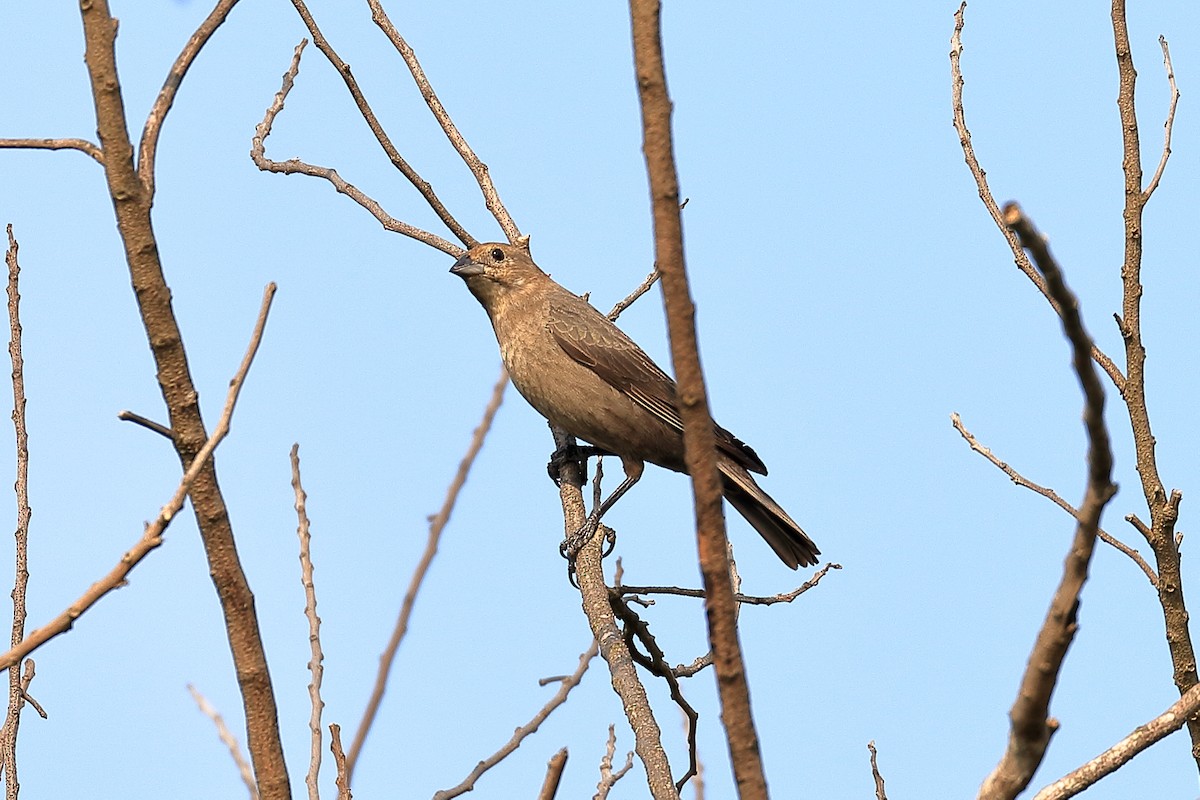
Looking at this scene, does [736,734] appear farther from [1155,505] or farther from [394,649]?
[1155,505]

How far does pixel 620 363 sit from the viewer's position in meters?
7.50

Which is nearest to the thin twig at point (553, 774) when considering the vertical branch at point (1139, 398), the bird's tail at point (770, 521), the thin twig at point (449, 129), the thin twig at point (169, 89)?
the thin twig at point (169, 89)

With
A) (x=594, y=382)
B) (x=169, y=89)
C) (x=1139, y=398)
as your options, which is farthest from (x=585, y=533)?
(x=169, y=89)

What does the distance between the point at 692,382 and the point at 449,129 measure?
180 inches

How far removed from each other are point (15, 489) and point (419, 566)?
2.14 m

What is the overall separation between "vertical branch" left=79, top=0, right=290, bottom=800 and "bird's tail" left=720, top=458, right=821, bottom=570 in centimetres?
498

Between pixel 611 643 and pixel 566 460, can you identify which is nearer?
pixel 611 643

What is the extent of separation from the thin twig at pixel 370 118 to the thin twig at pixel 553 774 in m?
4.31

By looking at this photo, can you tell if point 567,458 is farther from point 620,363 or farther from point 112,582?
point 112,582

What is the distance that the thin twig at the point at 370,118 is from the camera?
5.64 meters

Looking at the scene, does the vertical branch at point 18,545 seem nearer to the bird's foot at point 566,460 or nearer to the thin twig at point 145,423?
the thin twig at point 145,423

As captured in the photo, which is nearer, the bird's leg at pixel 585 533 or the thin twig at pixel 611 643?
the thin twig at pixel 611 643

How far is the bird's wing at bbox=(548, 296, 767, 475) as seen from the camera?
739 centimetres

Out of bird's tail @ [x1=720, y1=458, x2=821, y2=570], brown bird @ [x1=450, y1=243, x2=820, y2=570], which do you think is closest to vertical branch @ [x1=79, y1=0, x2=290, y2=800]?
brown bird @ [x1=450, y1=243, x2=820, y2=570]
